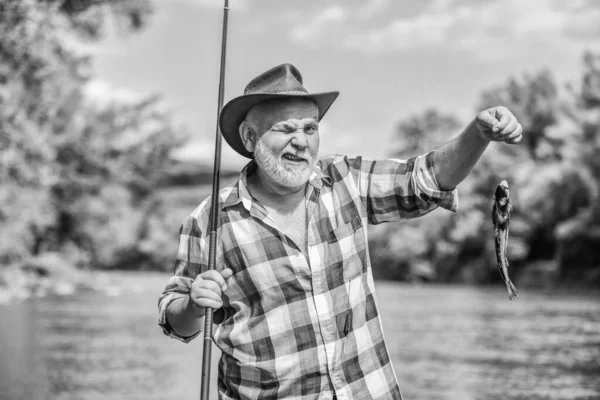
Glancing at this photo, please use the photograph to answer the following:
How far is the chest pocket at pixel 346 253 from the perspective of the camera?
8.91 feet

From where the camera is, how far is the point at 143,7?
10.1m

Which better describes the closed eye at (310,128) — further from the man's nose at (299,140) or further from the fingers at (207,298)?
the fingers at (207,298)

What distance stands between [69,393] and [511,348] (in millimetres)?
5989

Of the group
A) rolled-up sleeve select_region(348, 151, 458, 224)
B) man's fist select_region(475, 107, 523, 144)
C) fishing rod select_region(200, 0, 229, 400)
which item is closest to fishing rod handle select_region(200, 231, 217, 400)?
fishing rod select_region(200, 0, 229, 400)

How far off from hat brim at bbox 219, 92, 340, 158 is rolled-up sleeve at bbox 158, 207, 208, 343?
378 mm

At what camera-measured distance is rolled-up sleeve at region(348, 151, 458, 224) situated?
2.79 meters

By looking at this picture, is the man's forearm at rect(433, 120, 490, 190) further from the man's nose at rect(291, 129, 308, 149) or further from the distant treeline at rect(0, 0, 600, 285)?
the distant treeline at rect(0, 0, 600, 285)

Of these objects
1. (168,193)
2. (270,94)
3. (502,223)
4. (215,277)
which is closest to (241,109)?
(270,94)

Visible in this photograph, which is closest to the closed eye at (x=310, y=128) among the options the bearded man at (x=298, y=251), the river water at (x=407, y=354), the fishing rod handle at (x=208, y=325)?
the bearded man at (x=298, y=251)

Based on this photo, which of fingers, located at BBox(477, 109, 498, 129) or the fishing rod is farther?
the fishing rod

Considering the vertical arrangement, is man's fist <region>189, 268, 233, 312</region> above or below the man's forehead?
below

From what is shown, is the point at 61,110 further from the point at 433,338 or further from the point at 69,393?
the point at 69,393

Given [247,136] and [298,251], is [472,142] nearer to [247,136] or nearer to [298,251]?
[298,251]

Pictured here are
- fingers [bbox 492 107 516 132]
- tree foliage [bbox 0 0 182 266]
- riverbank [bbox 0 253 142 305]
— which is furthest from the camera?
riverbank [bbox 0 253 142 305]
